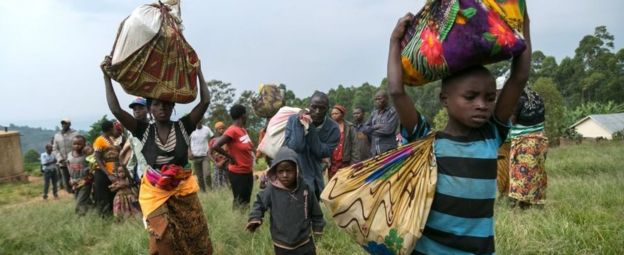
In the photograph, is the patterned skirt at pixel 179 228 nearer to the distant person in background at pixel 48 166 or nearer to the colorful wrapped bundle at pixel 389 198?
the colorful wrapped bundle at pixel 389 198

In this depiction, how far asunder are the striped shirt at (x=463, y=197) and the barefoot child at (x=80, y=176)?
621 centimetres

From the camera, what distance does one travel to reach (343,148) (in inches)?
245

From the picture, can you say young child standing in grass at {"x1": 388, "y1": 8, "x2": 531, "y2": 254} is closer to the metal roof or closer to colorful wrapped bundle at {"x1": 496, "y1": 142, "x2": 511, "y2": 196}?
colorful wrapped bundle at {"x1": 496, "y1": 142, "x2": 511, "y2": 196}

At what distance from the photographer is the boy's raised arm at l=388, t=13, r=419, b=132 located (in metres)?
1.80

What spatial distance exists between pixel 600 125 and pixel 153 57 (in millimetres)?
29886

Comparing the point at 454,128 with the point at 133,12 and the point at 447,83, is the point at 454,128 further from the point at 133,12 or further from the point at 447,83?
the point at 133,12

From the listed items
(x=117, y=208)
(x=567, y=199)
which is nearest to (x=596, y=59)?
(x=567, y=199)

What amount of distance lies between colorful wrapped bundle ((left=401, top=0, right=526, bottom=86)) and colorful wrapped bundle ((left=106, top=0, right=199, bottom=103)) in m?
1.74

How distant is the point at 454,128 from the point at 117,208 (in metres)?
5.37

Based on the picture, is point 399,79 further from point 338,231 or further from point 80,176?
point 80,176

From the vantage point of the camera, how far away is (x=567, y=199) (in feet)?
16.0

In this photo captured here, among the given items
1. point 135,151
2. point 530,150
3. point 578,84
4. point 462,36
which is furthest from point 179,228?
point 578,84

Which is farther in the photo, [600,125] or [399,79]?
[600,125]

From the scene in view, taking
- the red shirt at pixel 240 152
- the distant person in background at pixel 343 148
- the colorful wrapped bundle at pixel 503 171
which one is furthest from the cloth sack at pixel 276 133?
→ the colorful wrapped bundle at pixel 503 171
